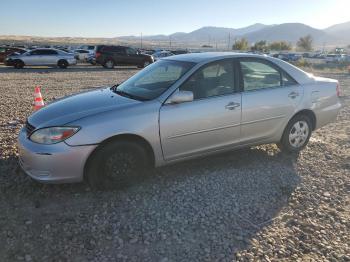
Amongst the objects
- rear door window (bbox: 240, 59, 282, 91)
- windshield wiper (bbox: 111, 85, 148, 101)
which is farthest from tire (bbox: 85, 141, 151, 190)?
rear door window (bbox: 240, 59, 282, 91)

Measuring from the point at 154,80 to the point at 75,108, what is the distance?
126 centimetres

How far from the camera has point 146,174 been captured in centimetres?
502

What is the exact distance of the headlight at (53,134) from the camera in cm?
432

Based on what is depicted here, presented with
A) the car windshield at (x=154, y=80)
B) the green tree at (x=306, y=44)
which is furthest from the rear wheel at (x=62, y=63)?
the green tree at (x=306, y=44)

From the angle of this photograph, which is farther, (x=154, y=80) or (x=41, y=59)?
(x=41, y=59)

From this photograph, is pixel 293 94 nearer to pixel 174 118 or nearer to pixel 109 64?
pixel 174 118

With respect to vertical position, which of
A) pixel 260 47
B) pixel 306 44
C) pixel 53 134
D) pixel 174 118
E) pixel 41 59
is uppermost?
pixel 306 44

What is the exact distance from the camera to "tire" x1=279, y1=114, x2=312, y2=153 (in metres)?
6.05

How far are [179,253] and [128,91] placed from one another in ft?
8.57

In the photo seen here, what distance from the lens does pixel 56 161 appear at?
4.30m

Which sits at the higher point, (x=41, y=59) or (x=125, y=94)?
(x=41, y=59)

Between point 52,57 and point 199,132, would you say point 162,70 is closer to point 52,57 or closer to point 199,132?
point 199,132

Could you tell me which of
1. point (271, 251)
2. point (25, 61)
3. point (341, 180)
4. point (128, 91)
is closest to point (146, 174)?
point (128, 91)

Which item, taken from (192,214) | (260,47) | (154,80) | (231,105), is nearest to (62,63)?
(154,80)
